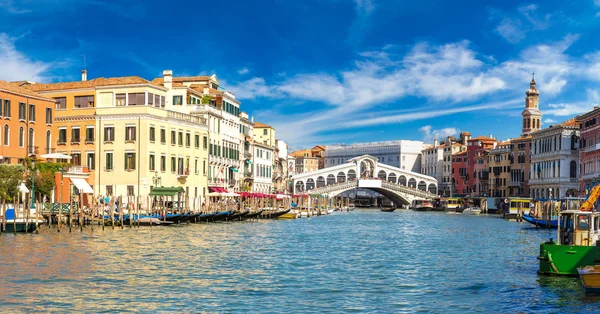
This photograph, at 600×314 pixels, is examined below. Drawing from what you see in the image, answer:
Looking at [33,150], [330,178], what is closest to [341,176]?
[330,178]

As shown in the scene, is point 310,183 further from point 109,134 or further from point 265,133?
point 109,134

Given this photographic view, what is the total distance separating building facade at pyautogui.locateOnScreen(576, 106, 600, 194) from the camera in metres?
55.1

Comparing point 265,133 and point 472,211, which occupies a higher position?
point 265,133

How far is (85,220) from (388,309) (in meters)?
21.8

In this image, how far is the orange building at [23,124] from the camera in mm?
34312

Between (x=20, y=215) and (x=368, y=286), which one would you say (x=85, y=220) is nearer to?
(x=20, y=215)

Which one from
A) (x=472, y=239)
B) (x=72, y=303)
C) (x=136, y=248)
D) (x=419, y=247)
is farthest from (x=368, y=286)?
(x=472, y=239)

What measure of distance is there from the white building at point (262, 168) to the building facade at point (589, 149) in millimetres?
23217

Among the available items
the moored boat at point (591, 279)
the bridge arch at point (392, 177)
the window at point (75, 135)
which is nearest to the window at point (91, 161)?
the window at point (75, 135)

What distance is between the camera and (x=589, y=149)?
5700 centimetres

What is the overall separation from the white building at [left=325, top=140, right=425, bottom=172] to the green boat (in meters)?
102

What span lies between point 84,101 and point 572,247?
29783 mm

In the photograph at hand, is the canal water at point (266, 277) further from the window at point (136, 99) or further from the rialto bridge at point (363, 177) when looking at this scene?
the rialto bridge at point (363, 177)

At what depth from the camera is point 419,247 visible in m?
27.5
